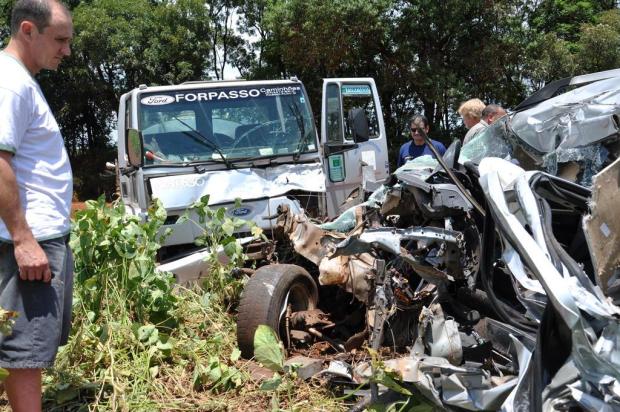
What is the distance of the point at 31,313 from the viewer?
2434 mm

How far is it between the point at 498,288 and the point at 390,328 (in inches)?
27.0

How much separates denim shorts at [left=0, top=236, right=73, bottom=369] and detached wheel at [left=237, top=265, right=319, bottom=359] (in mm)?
1259

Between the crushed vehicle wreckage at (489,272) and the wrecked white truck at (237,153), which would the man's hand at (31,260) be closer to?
the crushed vehicle wreckage at (489,272)

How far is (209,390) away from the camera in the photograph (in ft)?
11.0

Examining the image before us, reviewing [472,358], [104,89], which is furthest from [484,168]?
[104,89]

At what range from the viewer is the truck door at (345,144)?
224 inches

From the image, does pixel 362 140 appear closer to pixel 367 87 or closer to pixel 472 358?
pixel 367 87

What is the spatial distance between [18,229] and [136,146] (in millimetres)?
2817

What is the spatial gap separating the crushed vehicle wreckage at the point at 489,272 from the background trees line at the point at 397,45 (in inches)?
445

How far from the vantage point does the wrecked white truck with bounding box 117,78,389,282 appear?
4.98 metres

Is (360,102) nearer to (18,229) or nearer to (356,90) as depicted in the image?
(356,90)

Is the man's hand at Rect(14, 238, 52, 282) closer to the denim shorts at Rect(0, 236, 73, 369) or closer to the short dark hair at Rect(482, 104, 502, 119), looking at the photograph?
the denim shorts at Rect(0, 236, 73, 369)

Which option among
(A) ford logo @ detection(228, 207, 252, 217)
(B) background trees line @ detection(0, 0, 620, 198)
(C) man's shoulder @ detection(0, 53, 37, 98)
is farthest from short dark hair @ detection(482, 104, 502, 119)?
(B) background trees line @ detection(0, 0, 620, 198)

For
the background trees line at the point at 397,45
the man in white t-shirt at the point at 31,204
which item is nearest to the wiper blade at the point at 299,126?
the man in white t-shirt at the point at 31,204
